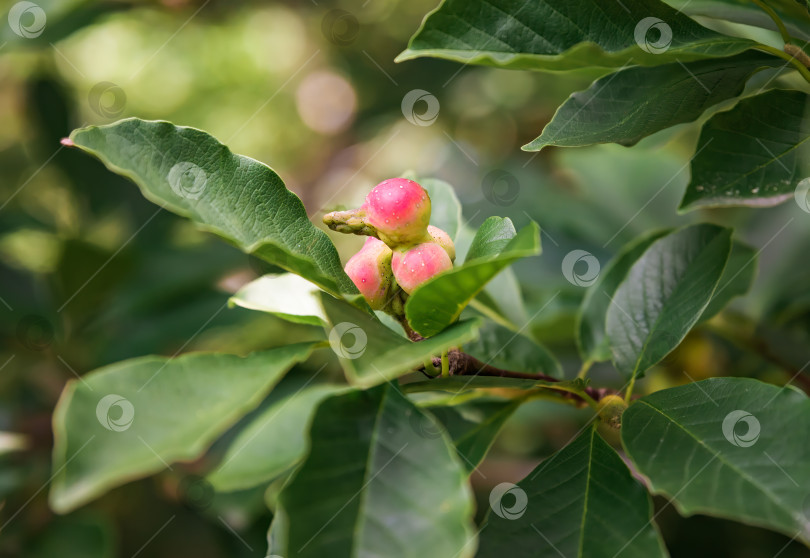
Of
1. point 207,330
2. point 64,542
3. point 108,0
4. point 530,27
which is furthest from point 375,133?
point 530,27

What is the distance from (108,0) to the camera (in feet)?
5.43

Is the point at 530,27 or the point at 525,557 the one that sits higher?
the point at 530,27

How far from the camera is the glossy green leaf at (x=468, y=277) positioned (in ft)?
1.42

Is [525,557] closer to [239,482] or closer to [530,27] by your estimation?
[239,482]

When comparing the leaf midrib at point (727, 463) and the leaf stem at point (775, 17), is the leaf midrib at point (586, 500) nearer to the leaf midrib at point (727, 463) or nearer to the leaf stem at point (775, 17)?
the leaf midrib at point (727, 463)

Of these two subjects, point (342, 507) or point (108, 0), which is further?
point (108, 0)

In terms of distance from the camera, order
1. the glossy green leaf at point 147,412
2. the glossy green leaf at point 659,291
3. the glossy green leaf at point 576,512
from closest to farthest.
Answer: the glossy green leaf at point 147,412 < the glossy green leaf at point 576,512 < the glossy green leaf at point 659,291

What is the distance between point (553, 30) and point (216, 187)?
318 millimetres

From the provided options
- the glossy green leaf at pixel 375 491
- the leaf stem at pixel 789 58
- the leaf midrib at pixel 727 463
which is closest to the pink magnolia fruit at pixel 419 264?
the glossy green leaf at pixel 375 491

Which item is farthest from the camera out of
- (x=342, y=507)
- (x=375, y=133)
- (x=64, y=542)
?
(x=375, y=133)

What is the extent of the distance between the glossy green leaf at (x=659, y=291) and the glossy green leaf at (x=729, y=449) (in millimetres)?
112

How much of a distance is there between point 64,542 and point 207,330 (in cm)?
44

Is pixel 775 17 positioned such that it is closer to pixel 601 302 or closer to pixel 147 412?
pixel 601 302

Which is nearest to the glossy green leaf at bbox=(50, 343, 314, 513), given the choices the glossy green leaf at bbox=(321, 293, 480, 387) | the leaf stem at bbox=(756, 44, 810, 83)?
the glossy green leaf at bbox=(321, 293, 480, 387)
